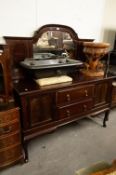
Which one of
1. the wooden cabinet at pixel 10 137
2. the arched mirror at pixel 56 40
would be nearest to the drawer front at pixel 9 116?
the wooden cabinet at pixel 10 137

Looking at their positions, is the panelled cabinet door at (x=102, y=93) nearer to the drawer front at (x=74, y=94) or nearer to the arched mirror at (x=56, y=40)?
the drawer front at (x=74, y=94)

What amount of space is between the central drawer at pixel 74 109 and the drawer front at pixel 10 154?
526 millimetres

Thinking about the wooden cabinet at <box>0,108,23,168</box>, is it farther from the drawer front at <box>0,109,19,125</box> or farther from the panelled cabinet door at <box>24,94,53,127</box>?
the panelled cabinet door at <box>24,94,53,127</box>

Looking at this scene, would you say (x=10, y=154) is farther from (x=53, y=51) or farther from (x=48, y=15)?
(x=48, y=15)

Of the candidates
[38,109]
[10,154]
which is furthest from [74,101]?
[10,154]

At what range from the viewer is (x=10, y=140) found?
1443mm

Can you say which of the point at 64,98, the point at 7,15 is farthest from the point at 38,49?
the point at 64,98

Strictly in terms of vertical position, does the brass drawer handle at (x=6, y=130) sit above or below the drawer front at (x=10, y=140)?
above

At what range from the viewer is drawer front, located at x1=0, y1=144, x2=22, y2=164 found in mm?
1446

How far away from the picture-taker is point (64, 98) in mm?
1637

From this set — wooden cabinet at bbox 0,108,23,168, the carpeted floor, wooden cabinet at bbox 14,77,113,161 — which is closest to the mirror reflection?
wooden cabinet at bbox 14,77,113,161

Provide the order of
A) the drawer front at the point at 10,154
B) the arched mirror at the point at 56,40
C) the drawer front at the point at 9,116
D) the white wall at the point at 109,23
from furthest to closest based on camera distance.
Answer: the white wall at the point at 109,23 → the arched mirror at the point at 56,40 → the drawer front at the point at 10,154 → the drawer front at the point at 9,116

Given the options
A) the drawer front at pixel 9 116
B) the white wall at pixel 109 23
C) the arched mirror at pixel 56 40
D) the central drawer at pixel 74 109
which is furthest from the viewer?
the white wall at pixel 109 23

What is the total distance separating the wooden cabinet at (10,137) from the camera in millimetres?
1362
